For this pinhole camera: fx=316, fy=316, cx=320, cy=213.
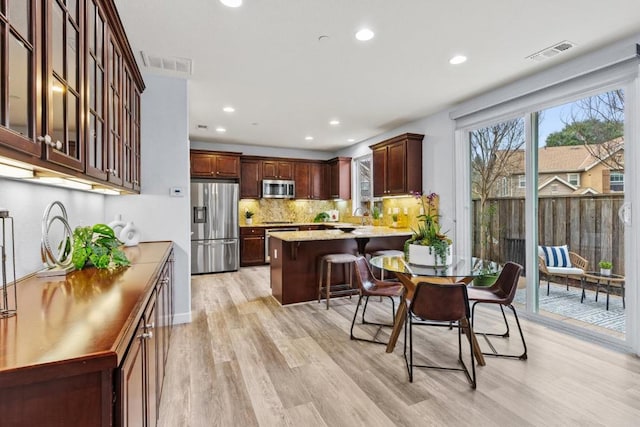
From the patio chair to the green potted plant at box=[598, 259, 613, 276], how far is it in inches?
5.2

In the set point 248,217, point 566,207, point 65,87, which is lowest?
point 248,217

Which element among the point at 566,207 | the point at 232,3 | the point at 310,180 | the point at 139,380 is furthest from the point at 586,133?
the point at 310,180

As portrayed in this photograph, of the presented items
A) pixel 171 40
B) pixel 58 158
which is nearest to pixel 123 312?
pixel 58 158

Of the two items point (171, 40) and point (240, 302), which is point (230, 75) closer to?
point (171, 40)

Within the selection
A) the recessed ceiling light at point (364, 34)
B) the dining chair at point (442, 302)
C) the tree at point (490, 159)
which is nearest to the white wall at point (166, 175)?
the recessed ceiling light at point (364, 34)

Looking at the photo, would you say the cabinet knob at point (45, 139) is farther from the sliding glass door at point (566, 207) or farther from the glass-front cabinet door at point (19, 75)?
the sliding glass door at point (566, 207)

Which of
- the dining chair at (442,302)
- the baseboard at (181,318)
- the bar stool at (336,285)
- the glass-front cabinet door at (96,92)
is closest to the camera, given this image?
the glass-front cabinet door at (96,92)

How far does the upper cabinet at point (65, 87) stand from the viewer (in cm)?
100

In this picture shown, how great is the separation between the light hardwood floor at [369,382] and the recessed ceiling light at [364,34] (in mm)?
2708

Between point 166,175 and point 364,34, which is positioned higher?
point 364,34

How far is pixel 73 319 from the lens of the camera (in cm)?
107

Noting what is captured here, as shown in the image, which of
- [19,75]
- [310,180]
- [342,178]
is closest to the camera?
[19,75]

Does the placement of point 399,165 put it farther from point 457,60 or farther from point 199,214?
point 199,214

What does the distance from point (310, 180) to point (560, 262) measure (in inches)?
209
